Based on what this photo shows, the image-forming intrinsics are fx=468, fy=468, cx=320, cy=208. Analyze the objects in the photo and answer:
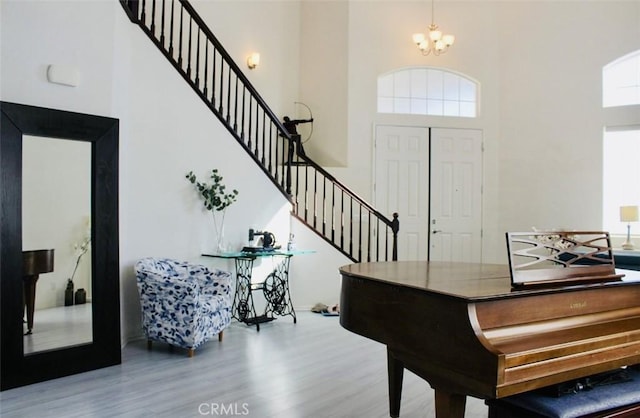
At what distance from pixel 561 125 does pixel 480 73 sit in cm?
150

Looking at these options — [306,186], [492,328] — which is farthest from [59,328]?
[306,186]

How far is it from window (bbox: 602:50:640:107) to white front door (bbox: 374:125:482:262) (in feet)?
6.63

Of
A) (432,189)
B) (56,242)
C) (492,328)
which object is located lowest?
(492,328)

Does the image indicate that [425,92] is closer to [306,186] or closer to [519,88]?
[519,88]

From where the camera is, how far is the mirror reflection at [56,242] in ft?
11.2

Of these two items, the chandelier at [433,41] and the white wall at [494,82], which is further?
the white wall at [494,82]

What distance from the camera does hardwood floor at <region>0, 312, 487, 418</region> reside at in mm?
2994

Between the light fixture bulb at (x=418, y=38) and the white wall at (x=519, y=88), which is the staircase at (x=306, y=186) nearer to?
the white wall at (x=519, y=88)

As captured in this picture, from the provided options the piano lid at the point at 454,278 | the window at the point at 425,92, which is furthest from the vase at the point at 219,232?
the window at the point at 425,92

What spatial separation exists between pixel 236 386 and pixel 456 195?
5.04m

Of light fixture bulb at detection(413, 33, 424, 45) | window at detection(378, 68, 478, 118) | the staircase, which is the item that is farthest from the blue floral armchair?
light fixture bulb at detection(413, 33, 424, 45)

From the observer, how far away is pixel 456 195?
736 cm

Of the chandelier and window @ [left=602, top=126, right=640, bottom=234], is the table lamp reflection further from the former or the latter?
the chandelier

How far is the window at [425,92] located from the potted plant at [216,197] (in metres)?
3.13
